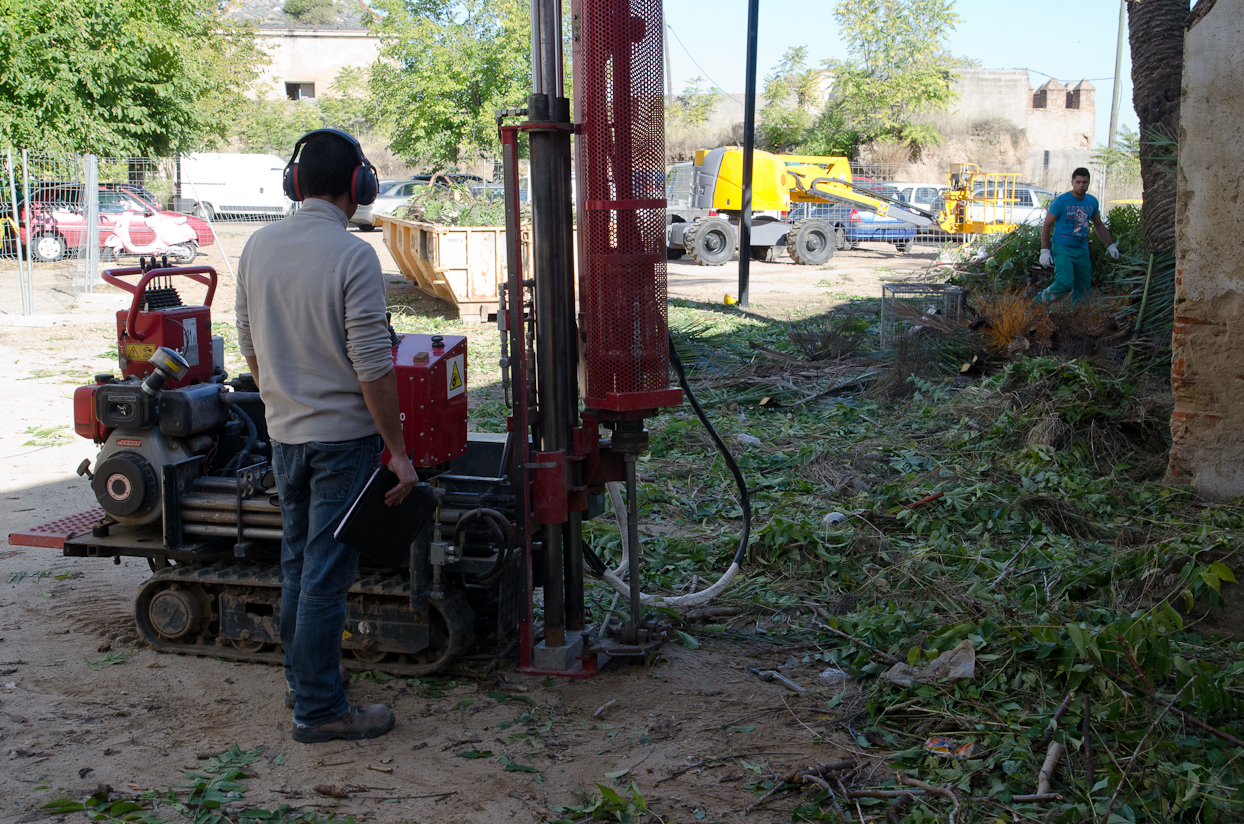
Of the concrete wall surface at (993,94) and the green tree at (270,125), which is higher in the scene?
the concrete wall surface at (993,94)

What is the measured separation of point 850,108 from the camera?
4156cm

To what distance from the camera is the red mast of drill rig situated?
3834mm

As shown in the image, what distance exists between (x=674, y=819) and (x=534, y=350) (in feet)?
6.37

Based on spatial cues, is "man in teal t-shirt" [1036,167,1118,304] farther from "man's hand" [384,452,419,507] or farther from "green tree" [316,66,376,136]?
"green tree" [316,66,376,136]

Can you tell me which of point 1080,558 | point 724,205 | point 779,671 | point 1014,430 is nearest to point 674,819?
point 779,671

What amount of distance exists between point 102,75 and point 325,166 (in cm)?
1950

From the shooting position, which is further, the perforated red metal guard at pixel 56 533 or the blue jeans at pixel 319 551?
the perforated red metal guard at pixel 56 533

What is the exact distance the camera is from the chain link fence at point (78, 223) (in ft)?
50.6

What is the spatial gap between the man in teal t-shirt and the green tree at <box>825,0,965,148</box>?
3206 centimetres

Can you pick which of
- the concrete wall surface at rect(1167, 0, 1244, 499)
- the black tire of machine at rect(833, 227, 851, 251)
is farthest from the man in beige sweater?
the black tire of machine at rect(833, 227, 851, 251)

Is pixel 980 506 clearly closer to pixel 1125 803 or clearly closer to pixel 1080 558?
pixel 1080 558

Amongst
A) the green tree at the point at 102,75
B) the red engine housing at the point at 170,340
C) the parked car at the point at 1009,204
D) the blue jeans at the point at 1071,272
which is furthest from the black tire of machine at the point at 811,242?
the red engine housing at the point at 170,340

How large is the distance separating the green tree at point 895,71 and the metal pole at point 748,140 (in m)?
27.8

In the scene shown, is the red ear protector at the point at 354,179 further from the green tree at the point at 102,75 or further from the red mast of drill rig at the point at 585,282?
the green tree at the point at 102,75
